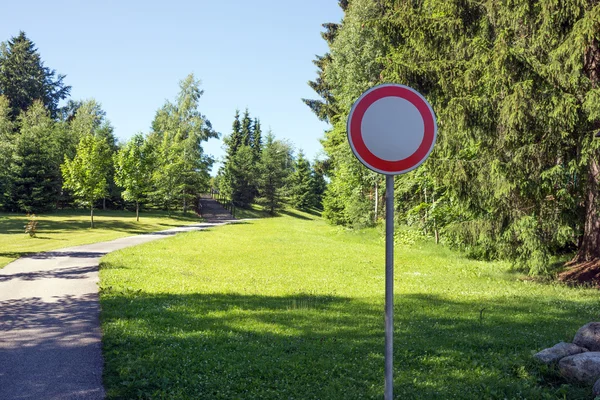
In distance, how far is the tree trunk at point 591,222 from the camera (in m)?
12.5

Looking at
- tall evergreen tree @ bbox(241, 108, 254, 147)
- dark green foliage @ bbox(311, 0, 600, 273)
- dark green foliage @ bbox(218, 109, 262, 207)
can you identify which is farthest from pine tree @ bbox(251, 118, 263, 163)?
dark green foliage @ bbox(311, 0, 600, 273)

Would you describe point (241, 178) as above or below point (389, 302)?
above

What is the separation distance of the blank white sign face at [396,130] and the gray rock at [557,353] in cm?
409

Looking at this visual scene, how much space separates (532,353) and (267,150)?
5926 centimetres

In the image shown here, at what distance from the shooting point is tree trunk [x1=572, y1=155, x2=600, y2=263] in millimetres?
12523

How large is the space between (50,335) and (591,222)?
14896 millimetres

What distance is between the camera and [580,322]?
7.98 meters

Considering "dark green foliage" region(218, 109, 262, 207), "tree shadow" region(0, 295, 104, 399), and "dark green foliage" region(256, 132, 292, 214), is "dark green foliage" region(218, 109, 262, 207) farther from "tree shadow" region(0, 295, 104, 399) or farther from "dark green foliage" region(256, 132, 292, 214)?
"tree shadow" region(0, 295, 104, 399)

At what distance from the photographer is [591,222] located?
13266mm

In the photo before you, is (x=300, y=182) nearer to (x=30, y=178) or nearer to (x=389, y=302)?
(x=30, y=178)

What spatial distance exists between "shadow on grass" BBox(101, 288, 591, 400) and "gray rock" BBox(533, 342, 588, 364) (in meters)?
0.20

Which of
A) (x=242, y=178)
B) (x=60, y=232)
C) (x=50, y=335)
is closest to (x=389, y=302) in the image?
(x=50, y=335)

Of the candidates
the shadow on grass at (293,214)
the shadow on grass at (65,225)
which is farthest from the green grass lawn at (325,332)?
the shadow on grass at (293,214)

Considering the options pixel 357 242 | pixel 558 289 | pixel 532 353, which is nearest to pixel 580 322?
pixel 532 353
